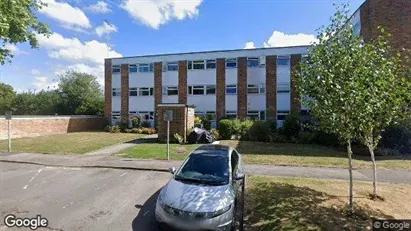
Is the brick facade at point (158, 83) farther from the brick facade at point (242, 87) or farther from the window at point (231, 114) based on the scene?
the brick facade at point (242, 87)

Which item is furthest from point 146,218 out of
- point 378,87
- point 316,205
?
point 378,87

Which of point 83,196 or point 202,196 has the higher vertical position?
point 202,196

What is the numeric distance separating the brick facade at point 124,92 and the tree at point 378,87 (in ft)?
84.7

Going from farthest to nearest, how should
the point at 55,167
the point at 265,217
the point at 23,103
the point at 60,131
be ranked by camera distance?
1. the point at 23,103
2. the point at 60,131
3. the point at 55,167
4. the point at 265,217

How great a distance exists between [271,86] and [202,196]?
72.5 ft

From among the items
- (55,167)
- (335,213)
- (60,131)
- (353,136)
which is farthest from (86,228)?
(60,131)

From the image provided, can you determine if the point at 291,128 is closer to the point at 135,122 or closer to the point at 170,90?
the point at 170,90

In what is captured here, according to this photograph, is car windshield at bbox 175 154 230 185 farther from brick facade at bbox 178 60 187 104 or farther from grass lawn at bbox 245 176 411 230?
brick facade at bbox 178 60 187 104

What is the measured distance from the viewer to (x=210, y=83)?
1086 inches

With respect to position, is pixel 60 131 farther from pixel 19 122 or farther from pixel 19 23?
pixel 19 23

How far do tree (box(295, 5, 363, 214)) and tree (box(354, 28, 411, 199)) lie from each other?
14 cm

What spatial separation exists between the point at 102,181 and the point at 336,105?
23.7 feet

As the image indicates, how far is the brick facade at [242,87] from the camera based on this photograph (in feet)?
87.6

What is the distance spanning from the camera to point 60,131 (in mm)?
27281
